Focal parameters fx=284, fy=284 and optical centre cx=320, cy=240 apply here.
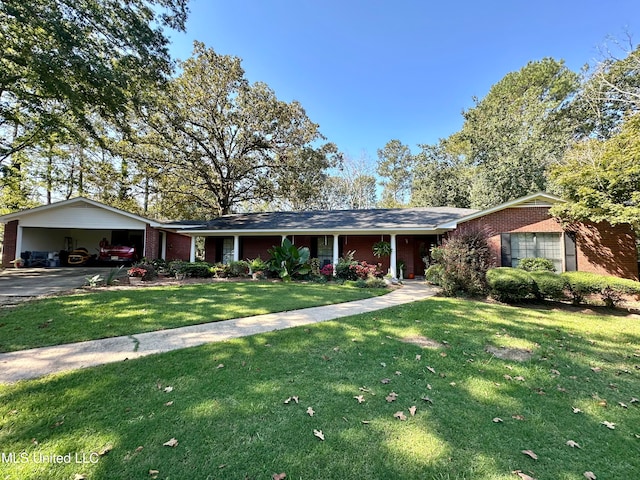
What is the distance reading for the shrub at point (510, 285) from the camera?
8102 mm

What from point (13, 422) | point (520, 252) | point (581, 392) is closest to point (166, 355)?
point (13, 422)

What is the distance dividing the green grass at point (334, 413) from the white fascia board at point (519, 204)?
282 inches

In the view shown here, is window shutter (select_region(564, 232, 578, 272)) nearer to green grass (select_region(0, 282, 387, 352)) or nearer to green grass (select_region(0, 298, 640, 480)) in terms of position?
green grass (select_region(0, 298, 640, 480))

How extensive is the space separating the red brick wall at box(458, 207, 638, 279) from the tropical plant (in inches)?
295

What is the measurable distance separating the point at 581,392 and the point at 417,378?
1.91 metres

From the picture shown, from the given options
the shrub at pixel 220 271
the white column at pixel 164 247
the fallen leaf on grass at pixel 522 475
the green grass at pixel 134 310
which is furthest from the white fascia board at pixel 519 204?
the white column at pixel 164 247

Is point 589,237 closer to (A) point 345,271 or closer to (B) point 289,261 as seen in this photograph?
(A) point 345,271

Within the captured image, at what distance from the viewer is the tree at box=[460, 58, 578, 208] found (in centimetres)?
1783

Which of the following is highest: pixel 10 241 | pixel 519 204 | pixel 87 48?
pixel 87 48

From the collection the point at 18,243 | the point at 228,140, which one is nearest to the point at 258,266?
the point at 228,140

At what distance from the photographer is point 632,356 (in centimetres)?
457

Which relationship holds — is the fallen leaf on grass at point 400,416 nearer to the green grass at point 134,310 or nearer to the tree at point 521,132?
the green grass at point 134,310

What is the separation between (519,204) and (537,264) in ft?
7.71

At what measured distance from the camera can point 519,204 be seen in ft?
35.9
